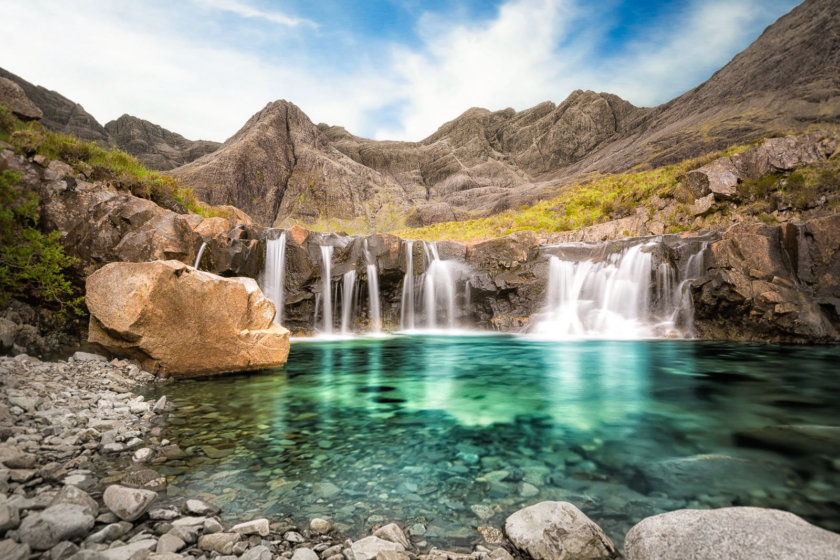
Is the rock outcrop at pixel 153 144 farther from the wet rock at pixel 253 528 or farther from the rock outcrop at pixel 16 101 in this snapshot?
the wet rock at pixel 253 528

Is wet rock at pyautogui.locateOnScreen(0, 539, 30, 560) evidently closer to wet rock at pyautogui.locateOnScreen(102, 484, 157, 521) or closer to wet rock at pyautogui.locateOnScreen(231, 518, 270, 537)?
wet rock at pyautogui.locateOnScreen(102, 484, 157, 521)

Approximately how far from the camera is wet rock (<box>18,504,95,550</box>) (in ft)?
7.11

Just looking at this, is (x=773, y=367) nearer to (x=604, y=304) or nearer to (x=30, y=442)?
(x=604, y=304)

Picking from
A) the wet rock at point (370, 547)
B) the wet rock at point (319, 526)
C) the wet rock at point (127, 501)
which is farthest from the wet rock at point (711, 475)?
the wet rock at point (127, 501)

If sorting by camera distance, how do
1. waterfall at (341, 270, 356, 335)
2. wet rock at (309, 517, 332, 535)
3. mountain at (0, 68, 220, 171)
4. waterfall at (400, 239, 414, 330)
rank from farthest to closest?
1. mountain at (0, 68, 220, 171)
2. waterfall at (400, 239, 414, 330)
3. waterfall at (341, 270, 356, 335)
4. wet rock at (309, 517, 332, 535)

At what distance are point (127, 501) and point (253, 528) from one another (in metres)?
1.00

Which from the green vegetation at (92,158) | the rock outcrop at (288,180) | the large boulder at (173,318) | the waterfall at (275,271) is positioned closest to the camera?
the large boulder at (173,318)

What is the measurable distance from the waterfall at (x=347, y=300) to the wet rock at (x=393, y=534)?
52.6 ft

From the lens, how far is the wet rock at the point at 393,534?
8.32 ft

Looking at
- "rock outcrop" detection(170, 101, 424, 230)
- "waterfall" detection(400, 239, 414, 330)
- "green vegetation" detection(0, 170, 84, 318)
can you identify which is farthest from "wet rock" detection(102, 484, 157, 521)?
"rock outcrop" detection(170, 101, 424, 230)

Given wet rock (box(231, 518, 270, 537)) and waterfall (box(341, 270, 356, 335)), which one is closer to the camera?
wet rock (box(231, 518, 270, 537))

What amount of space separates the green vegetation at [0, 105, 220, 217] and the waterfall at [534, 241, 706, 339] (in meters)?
17.4

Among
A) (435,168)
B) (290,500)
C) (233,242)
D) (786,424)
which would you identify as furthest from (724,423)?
(435,168)

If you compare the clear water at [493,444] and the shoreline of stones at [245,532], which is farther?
the clear water at [493,444]
